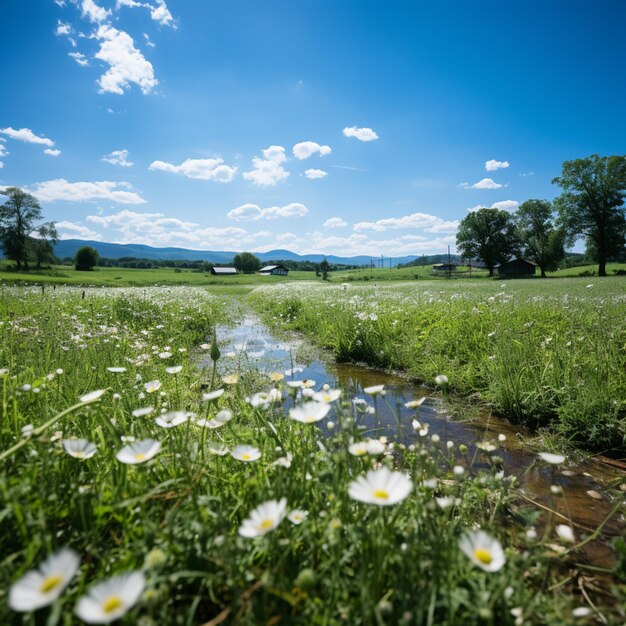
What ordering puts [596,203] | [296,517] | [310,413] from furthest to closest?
[596,203]
[310,413]
[296,517]

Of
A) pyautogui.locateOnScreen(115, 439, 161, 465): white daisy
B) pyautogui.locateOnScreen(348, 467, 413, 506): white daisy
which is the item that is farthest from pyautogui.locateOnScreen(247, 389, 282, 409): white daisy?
pyautogui.locateOnScreen(348, 467, 413, 506): white daisy

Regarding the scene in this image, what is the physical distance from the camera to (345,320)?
29.5ft

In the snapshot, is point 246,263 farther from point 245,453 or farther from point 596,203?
point 245,453

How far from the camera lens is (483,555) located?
3.90 ft

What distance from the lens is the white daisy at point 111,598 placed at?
2.76 feet

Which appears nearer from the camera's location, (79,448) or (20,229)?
(79,448)

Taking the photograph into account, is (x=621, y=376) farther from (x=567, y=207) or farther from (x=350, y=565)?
(x=567, y=207)

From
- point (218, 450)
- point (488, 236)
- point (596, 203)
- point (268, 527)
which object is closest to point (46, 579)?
point (268, 527)

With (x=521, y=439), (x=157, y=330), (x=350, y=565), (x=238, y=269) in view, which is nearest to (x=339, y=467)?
(x=350, y=565)

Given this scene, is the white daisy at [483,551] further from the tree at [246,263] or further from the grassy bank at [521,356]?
the tree at [246,263]

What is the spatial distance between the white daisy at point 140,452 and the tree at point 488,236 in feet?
257

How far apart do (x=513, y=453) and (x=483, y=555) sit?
2.88m

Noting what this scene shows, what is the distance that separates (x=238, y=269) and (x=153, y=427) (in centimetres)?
15350

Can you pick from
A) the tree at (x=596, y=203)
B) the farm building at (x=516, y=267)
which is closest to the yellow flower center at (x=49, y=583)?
the tree at (x=596, y=203)
